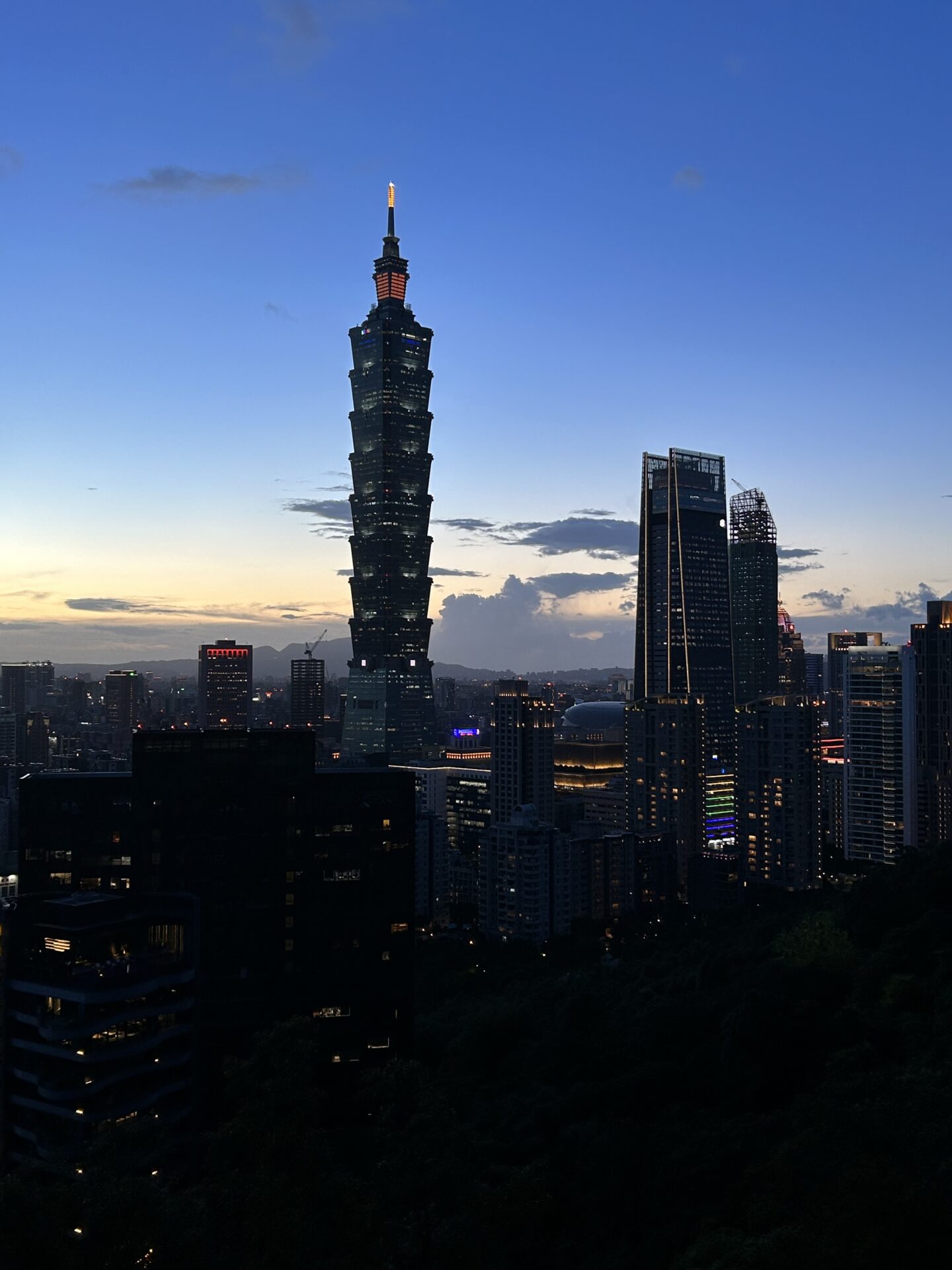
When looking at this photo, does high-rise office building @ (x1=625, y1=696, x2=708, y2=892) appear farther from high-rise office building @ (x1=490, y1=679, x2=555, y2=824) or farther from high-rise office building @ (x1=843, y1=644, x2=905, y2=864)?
high-rise office building @ (x1=843, y1=644, x2=905, y2=864)

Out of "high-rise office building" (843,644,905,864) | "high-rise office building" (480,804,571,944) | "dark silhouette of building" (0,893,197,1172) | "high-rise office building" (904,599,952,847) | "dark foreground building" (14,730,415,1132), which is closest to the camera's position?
"dark silhouette of building" (0,893,197,1172)

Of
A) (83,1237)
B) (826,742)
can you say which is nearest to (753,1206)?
(83,1237)

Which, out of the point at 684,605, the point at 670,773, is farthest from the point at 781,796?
the point at 684,605

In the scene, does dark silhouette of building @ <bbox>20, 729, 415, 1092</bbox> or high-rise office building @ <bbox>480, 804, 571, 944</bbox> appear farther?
high-rise office building @ <bbox>480, 804, 571, 944</bbox>

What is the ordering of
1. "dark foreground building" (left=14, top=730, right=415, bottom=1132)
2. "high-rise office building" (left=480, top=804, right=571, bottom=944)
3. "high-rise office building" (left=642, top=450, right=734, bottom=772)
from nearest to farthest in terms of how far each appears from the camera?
1. "dark foreground building" (left=14, top=730, right=415, bottom=1132)
2. "high-rise office building" (left=480, top=804, right=571, bottom=944)
3. "high-rise office building" (left=642, top=450, right=734, bottom=772)

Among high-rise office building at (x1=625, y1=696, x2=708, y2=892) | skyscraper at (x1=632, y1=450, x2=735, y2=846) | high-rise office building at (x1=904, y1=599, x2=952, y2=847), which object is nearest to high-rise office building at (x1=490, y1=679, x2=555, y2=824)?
high-rise office building at (x1=625, y1=696, x2=708, y2=892)

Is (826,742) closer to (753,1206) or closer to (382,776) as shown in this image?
(382,776)

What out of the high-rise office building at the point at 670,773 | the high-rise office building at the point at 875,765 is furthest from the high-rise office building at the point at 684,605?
the high-rise office building at the point at 875,765
